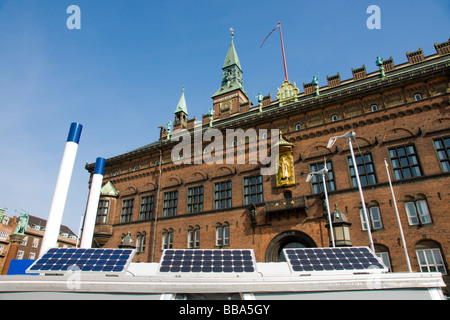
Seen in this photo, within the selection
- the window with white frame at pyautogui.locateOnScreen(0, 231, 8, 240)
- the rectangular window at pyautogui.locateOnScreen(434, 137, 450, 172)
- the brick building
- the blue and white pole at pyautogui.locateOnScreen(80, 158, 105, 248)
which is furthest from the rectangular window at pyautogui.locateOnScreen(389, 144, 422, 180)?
the window with white frame at pyautogui.locateOnScreen(0, 231, 8, 240)

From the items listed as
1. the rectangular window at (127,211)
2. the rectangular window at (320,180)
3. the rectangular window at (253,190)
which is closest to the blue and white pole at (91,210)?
the rectangular window at (127,211)

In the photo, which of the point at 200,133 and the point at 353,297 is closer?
the point at 353,297

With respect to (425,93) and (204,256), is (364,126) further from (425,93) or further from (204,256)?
(204,256)

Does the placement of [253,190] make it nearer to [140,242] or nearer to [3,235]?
[140,242]

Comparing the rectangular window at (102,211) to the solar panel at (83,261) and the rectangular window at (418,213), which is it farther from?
the rectangular window at (418,213)

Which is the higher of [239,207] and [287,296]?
[239,207]

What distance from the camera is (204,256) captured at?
10102 millimetres

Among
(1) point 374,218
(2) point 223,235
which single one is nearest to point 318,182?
(1) point 374,218

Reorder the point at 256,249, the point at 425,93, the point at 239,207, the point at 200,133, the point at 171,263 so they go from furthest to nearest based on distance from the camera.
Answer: the point at 200,133, the point at 239,207, the point at 256,249, the point at 425,93, the point at 171,263

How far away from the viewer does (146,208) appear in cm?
3519

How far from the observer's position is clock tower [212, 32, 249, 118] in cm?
4521
